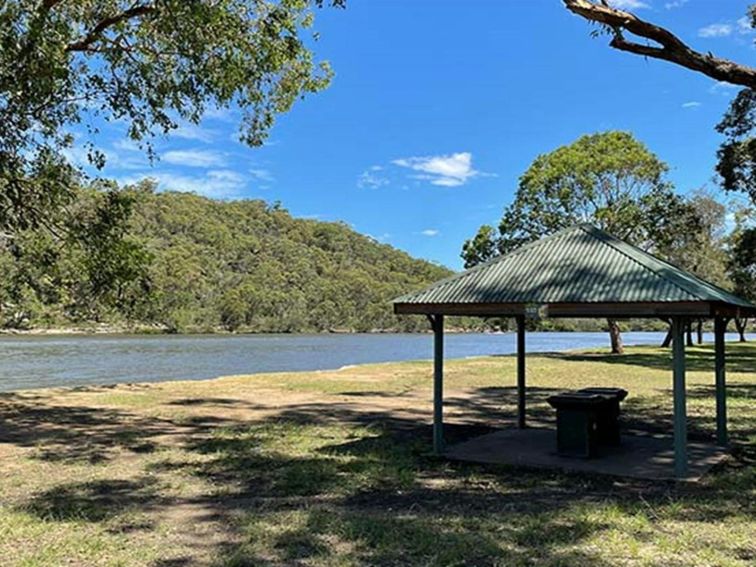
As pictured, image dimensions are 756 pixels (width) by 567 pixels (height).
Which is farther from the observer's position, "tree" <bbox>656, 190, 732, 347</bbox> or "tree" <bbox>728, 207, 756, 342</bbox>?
"tree" <bbox>656, 190, 732, 347</bbox>

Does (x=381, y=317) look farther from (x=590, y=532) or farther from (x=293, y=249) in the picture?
(x=590, y=532)

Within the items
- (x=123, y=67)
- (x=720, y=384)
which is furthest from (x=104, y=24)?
(x=720, y=384)

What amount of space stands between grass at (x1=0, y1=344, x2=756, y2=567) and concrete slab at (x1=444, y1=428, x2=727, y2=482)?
0.89 ft

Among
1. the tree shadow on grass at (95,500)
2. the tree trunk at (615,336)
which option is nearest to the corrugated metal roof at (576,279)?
the tree shadow on grass at (95,500)

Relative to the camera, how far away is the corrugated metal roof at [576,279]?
248 inches

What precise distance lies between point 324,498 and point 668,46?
17.2 feet

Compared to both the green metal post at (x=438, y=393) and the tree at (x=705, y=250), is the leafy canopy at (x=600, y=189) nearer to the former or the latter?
the tree at (x=705, y=250)

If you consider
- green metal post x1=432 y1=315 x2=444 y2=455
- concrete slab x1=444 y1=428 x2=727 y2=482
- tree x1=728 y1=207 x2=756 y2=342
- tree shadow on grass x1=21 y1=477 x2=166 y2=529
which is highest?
tree x1=728 y1=207 x2=756 y2=342

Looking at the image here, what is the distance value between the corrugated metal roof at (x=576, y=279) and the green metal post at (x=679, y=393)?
368 millimetres

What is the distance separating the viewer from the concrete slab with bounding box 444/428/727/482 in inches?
263

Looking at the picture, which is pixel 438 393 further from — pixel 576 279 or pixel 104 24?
pixel 104 24

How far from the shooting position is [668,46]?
6.54 meters

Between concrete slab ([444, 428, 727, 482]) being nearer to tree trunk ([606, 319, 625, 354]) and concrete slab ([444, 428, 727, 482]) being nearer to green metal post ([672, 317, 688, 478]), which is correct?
green metal post ([672, 317, 688, 478])

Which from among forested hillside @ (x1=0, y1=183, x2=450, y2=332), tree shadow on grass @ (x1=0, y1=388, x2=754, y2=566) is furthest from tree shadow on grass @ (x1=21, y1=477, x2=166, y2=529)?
forested hillside @ (x1=0, y1=183, x2=450, y2=332)
